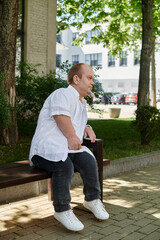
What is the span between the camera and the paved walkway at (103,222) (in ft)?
11.3

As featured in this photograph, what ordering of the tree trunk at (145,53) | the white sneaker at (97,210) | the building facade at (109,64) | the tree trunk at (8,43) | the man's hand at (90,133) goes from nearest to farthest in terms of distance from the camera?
the white sneaker at (97,210) < the man's hand at (90,133) < the tree trunk at (8,43) < the tree trunk at (145,53) < the building facade at (109,64)

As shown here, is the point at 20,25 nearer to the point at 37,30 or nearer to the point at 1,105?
the point at 37,30

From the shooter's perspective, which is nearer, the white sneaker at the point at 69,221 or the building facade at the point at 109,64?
the white sneaker at the point at 69,221

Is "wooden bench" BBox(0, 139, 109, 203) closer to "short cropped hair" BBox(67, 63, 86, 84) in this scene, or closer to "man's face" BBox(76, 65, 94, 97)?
"man's face" BBox(76, 65, 94, 97)

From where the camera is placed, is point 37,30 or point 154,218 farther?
point 37,30

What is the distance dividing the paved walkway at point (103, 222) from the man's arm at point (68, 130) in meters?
0.86

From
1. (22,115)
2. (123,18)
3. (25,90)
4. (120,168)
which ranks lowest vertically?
(120,168)

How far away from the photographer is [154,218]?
3.96 meters

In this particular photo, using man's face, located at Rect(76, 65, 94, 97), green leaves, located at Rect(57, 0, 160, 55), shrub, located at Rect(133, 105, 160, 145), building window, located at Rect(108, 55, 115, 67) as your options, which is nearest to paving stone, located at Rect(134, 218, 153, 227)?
man's face, located at Rect(76, 65, 94, 97)

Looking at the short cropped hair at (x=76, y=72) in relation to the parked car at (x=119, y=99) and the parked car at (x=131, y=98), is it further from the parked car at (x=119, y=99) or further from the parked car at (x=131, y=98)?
the parked car at (x=119, y=99)

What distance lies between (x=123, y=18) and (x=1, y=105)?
13321 mm

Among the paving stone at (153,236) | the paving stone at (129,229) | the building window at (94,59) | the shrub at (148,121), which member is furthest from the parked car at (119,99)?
the paving stone at (153,236)

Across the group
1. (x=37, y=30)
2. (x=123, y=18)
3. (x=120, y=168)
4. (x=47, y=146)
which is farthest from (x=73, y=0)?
(x=47, y=146)

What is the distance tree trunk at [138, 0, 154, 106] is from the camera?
10250 mm
